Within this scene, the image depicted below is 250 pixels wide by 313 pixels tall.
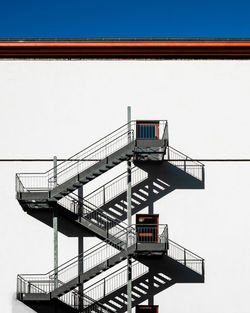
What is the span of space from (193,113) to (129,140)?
3.82 m

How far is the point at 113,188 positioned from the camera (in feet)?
78.4

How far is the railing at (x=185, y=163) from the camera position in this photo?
24.0 metres

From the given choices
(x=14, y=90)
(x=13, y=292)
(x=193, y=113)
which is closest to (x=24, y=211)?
(x=13, y=292)

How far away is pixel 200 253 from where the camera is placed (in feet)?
77.3

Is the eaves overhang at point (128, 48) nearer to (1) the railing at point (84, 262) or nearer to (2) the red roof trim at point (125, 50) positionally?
(2) the red roof trim at point (125, 50)

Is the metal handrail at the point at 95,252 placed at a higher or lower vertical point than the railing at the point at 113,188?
lower

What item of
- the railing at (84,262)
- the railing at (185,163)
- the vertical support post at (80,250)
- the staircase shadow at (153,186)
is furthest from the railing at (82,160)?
the railing at (84,262)

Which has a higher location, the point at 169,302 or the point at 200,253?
the point at 200,253

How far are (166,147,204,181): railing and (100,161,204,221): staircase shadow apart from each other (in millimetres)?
172

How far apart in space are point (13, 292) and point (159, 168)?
10.2 m

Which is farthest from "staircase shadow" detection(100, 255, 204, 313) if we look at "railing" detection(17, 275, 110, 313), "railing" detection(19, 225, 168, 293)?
"railing" detection(19, 225, 168, 293)

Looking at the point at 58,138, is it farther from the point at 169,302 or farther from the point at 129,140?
the point at 169,302

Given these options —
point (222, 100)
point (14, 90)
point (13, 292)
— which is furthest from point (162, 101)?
point (13, 292)

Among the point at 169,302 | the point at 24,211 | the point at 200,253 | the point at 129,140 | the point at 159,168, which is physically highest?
the point at 129,140
